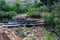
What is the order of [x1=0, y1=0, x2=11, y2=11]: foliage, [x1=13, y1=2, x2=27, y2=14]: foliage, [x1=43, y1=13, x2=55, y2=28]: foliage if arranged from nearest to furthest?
1. [x1=43, y1=13, x2=55, y2=28]: foliage
2. [x1=0, y1=0, x2=11, y2=11]: foliage
3. [x1=13, y1=2, x2=27, y2=14]: foliage

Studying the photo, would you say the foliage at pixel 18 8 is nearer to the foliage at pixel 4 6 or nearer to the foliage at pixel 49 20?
the foliage at pixel 4 6

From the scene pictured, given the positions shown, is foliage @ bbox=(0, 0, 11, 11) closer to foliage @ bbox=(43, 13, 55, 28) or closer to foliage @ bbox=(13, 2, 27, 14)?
foliage @ bbox=(13, 2, 27, 14)

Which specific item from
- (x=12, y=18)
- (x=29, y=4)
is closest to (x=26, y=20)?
(x=12, y=18)

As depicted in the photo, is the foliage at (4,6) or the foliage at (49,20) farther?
the foliage at (4,6)

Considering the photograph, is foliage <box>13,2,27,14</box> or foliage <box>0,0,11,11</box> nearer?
foliage <box>0,0,11,11</box>

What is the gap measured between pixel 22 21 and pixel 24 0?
5618 millimetres

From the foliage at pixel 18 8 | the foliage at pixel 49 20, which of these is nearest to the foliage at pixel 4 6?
the foliage at pixel 18 8

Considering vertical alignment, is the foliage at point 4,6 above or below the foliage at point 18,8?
above

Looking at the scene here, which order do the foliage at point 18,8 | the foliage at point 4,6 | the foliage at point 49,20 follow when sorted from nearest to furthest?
the foliage at point 49,20 < the foliage at point 4,6 < the foliage at point 18,8

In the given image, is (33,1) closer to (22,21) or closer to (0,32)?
(22,21)

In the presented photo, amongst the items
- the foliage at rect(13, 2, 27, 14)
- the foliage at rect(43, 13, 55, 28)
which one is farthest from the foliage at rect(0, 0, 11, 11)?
the foliage at rect(43, 13, 55, 28)

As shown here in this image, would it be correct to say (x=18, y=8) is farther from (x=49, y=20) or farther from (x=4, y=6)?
(x=49, y=20)

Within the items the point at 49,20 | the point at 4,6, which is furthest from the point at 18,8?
the point at 49,20

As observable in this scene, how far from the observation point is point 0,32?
866 cm
